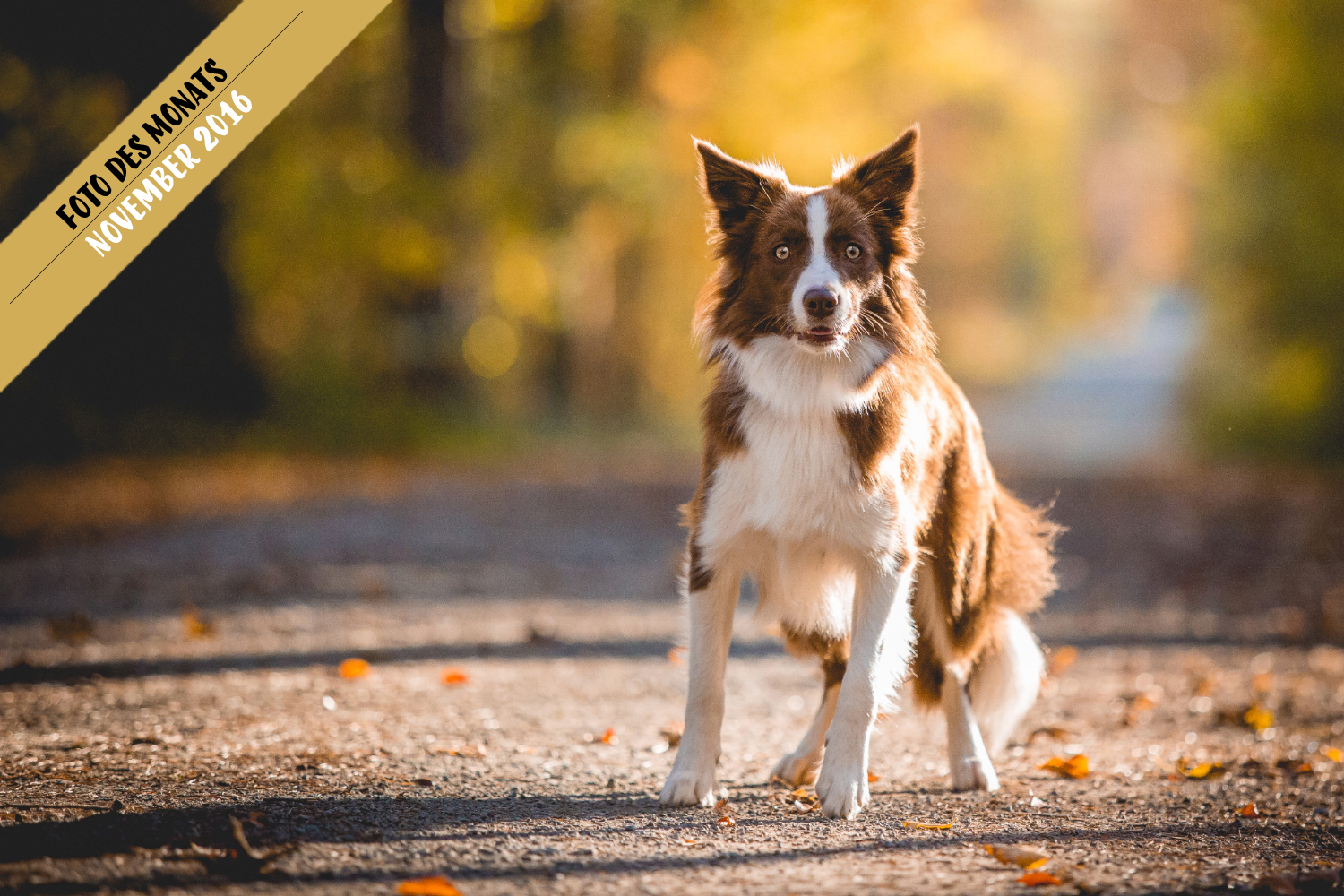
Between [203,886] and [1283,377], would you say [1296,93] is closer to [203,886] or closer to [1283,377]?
[1283,377]

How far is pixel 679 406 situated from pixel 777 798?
22551 mm

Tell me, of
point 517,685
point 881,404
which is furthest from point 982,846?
point 517,685

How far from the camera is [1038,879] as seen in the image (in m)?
3.15

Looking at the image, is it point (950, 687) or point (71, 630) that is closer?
point (950, 687)

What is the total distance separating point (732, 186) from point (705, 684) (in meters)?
1.71

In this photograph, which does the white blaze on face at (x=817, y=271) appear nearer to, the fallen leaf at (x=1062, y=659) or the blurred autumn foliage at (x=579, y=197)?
the fallen leaf at (x=1062, y=659)

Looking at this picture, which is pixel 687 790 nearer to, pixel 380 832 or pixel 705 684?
pixel 705 684

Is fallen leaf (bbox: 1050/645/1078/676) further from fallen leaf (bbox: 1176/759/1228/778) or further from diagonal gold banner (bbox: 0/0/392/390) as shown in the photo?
diagonal gold banner (bbox: 0/0/392/390)

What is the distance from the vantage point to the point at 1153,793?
4.30 m

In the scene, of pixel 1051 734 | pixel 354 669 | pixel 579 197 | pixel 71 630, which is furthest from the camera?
pixel 579 197

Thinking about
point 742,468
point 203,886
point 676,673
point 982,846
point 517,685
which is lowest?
point 203,886

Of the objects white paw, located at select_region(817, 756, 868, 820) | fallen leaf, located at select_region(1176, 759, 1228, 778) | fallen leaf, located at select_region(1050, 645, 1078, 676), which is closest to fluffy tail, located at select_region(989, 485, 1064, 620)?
fallen leaf, located at select_region(1176, 759, 1228, 778)

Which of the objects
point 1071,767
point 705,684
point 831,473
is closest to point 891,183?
point 831,473

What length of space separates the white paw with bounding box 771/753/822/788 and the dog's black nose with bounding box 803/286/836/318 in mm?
1616
